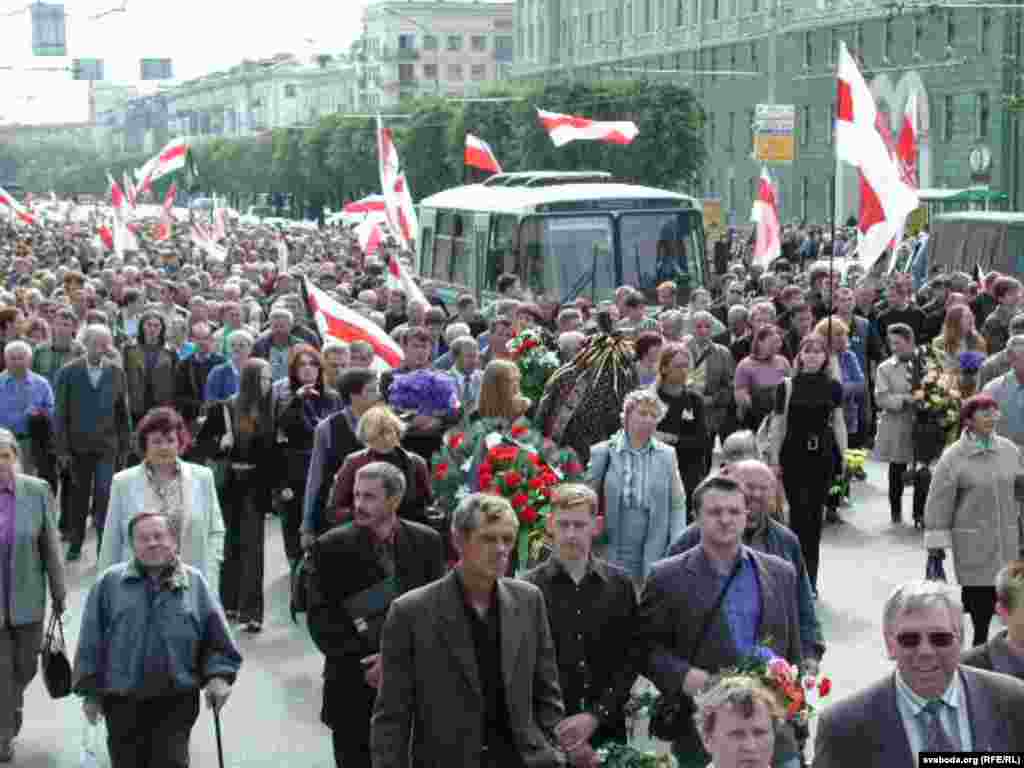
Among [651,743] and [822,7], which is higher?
[822,7]

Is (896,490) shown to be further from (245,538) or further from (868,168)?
(245,538)

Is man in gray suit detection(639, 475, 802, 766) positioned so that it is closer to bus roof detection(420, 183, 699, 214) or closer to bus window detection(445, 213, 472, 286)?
bus roof detection(420, 183, 699, 214)

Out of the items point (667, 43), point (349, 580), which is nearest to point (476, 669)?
point (349, 580)

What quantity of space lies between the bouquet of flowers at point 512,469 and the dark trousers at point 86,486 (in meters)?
4.75

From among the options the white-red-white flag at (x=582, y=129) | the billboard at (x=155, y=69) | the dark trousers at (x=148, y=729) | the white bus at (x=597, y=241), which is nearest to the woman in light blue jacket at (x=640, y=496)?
the dark trousers at (x=148, y=729)

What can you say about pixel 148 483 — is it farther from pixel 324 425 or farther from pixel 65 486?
pixel 65 486

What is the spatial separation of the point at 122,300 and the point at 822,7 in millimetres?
54529

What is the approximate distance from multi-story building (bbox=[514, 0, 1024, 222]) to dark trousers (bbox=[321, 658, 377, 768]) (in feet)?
112

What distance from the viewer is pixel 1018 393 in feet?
38.7

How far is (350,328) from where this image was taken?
14.9 m

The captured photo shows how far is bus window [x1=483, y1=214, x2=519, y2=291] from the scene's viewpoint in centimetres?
2422

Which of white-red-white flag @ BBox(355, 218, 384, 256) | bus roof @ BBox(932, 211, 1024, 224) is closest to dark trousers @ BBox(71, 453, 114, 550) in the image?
bus roof @ BBox(932, 211, 1024, 224)

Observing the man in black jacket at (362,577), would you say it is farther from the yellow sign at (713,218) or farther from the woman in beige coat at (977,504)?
the yellow sign at (713,218)

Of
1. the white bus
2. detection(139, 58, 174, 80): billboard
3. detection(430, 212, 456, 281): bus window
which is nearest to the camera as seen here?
the white bus
